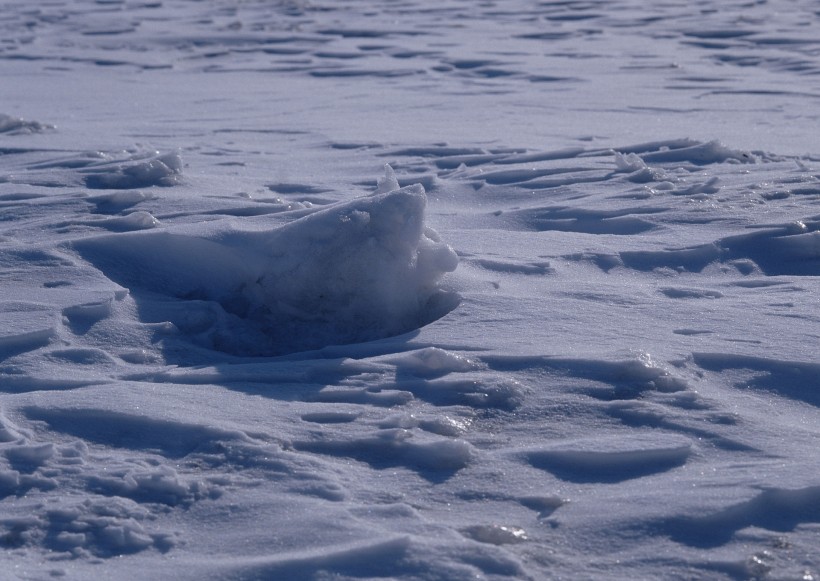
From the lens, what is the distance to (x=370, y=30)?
31.3ft

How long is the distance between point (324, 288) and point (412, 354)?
427mm

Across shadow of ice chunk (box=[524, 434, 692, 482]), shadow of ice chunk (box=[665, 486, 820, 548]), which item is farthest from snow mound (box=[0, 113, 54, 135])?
shadow of ice chunk (box=[665, 486, 820, 548])

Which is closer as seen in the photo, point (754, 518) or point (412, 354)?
point (754, 518)

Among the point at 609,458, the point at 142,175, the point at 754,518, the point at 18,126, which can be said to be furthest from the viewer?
the point at 18,126

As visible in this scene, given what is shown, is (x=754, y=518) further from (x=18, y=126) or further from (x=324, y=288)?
(x=18, y=126)

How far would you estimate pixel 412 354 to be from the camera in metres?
2.47

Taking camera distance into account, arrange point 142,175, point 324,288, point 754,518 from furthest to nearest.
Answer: point 142,175 → point 324,288 → point 754,518

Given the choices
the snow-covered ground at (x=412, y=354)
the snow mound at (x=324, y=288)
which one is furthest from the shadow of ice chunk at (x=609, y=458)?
the snow mound at (x=324, y=288)

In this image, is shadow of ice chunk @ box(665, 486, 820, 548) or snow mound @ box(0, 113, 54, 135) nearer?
shadow of ice chunk @ box(665, 486, 820, 548)

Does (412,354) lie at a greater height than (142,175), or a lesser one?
lesser

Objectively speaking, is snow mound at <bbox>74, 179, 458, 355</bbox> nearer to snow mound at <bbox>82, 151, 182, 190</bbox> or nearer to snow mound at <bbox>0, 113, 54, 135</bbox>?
snow mound at <bbox>82, 151, 182, 190</bbox>

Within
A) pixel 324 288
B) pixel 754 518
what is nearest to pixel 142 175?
pixel 324 288

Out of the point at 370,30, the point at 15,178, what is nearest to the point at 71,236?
the point at 15,178

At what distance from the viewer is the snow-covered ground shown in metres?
1.78
